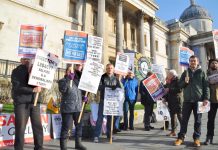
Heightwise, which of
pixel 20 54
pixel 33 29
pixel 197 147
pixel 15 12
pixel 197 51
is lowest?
pixel 197 147

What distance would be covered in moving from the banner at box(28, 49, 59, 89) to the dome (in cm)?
6308

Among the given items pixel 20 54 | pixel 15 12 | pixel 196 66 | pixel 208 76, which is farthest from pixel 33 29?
pixel 15 12

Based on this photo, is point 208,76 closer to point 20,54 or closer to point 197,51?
point 20,54

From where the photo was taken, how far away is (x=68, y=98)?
5531 mm

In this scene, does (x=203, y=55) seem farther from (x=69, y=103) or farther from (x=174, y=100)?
(x=69, y=103)

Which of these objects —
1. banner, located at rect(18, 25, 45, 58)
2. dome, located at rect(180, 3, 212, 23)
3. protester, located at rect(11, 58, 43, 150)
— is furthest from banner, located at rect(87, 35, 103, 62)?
dome, located at rect(180, 3, 212, 23)

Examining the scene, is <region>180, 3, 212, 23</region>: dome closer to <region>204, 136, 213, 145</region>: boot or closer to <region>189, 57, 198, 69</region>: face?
<region>189, 57, 198, 69</region>: face

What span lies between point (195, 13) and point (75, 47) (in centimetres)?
6248

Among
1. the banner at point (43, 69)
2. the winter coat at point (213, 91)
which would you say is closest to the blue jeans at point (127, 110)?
the winter coat at point (213, 91)

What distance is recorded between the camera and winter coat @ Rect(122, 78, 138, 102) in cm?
884

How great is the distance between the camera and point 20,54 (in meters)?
6.02

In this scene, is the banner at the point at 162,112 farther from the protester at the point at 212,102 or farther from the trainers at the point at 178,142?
the trainers at the point at 178,142

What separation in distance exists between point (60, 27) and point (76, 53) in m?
14.8

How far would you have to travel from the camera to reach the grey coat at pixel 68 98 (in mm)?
5430
